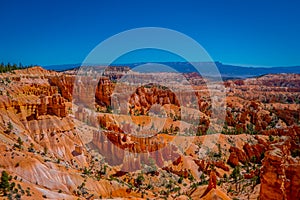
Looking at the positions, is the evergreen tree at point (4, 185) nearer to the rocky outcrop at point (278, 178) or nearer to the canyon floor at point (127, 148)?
the canyon floor at point (127, 148)

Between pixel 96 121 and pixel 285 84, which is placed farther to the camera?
pixel 285 84

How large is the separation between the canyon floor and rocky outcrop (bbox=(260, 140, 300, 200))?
6 cm

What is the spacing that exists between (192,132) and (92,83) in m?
26.8

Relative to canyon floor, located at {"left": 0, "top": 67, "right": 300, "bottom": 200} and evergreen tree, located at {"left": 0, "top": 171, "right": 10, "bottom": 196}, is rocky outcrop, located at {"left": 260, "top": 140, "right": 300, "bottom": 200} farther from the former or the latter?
evergreen tree, located at {"left": 0, "top": 171, "right": 10, "bottom": 196}

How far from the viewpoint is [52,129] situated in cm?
4066

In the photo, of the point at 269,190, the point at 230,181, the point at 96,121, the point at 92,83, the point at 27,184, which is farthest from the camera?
the point at 92,83

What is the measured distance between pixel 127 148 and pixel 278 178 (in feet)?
84.0

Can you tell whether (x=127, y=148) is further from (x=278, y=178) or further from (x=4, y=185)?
(x=278, y=178)

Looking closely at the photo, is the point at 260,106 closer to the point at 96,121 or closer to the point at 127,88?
the point at 127,88

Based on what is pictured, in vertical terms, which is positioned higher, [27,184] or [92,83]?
[92,83]

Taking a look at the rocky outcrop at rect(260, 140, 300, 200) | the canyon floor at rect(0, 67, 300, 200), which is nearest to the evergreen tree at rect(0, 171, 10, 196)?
the canyon floor at rect(0, 67, 300, 200)

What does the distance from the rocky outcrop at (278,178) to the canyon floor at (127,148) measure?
2.2 inches

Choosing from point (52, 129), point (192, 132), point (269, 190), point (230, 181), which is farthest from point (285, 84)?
point (269, 190)

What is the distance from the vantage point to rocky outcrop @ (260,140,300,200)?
65.7ft
